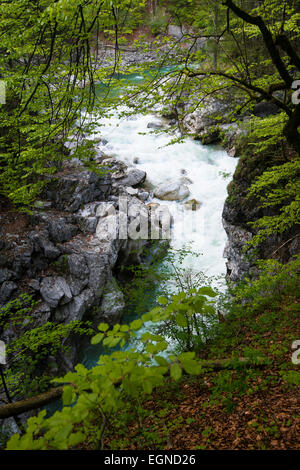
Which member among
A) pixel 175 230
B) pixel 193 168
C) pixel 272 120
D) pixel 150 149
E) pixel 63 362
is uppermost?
pixel 150 149

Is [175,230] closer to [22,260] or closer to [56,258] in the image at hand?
[56,258]

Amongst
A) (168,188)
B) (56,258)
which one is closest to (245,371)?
(56,258)

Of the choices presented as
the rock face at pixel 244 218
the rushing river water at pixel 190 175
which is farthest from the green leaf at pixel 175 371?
the rushing river water at pixel 190 175

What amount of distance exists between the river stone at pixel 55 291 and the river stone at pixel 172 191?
7.79 m

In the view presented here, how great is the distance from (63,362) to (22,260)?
3533mm

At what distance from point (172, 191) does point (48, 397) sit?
41.1 feet

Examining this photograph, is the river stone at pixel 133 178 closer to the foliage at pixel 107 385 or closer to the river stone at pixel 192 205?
the river stone at pixel 192 205

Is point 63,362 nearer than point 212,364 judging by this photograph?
No

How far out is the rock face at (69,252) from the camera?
855 cm

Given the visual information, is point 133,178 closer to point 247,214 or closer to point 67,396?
point 247,214

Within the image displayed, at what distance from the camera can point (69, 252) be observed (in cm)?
974

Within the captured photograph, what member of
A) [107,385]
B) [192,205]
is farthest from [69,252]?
[107,385]

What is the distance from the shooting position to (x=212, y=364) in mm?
4270
